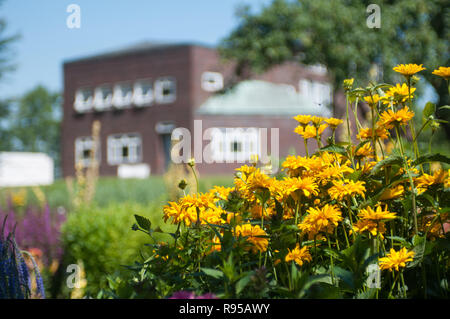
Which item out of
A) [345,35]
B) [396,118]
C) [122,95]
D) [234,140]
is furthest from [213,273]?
[122,95]

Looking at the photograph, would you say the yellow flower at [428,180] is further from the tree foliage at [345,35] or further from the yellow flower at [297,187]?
the tree foliage at [345,35]

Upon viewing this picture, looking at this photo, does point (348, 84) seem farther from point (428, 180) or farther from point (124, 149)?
point (124, 149)

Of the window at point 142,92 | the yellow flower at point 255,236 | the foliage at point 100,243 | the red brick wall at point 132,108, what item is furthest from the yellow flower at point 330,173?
the window at point 142,92

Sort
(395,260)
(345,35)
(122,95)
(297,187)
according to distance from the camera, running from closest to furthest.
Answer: (395,260), (297,187), (345,35), (122,95)

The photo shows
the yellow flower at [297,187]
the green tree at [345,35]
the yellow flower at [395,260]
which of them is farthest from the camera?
the green tree at [345,35]

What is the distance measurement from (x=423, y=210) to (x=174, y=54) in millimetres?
28796

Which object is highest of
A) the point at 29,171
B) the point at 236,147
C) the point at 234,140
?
the point at 234,140

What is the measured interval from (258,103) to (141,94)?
754 cm

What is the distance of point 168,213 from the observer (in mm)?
1491

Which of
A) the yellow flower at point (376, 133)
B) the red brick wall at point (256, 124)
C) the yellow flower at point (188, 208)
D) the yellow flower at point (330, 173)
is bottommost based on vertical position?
the yellow flower at point (188, 208)

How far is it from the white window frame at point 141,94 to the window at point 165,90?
0.60 m

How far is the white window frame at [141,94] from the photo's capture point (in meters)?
30.6

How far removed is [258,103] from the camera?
93.6 ft
